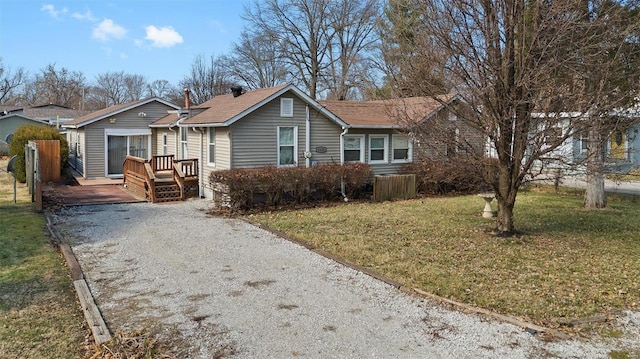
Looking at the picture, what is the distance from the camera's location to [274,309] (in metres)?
5.93

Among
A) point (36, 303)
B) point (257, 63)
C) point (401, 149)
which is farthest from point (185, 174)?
point (257, 63)

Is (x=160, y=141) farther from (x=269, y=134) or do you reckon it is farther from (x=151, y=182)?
(x=269, y=134)

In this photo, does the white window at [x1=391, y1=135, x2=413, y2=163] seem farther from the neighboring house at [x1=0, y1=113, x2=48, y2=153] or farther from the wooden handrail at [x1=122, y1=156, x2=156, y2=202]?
the neighboring house at [x1=0, y1=113, x2=48, y2=153]

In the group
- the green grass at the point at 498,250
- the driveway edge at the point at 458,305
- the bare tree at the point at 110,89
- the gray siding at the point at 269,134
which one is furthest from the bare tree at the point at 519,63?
the bare tree at the point at 110,89

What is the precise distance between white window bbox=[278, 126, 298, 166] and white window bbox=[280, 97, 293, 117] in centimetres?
45

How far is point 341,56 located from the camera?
40.6 m

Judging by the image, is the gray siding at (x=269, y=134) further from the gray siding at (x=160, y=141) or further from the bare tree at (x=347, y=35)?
the bare tree at (x=347, y=35)

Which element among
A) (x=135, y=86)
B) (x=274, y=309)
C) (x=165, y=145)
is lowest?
(x=274, y=309)

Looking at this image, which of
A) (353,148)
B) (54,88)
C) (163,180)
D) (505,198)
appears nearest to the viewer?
(505,198)

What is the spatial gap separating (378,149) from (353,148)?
3.67ft

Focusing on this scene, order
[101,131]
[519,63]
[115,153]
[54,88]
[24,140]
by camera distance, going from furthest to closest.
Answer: [54,88] → [115,153] → [101,131] → [24,140] → [519,63]

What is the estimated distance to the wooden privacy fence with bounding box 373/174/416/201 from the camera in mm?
16112

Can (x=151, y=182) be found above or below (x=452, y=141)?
below

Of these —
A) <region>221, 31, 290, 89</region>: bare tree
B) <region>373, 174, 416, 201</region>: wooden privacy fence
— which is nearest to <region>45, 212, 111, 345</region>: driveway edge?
<region>373, 174, 416, 201</region>: wooden privacy fence
